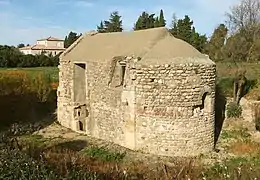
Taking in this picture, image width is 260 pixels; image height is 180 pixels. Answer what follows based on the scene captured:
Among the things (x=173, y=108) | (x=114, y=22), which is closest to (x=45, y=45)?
(x=114, y=22)

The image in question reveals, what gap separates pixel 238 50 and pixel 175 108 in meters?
16.4

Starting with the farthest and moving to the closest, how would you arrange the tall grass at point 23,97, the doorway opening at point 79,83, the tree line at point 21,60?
the tree line at point 21,60 → the tall grass at point 23,97 → the doorway opening at point 79,83

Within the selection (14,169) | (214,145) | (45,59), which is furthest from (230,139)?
(45,59)

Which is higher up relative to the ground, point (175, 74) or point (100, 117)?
point (175, 74)

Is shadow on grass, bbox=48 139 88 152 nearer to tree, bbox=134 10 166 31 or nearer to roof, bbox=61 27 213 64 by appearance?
roof, bbox=61 27 213 64

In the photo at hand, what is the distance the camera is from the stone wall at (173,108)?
1477cm

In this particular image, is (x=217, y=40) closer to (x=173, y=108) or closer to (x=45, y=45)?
(x=173, y=108)

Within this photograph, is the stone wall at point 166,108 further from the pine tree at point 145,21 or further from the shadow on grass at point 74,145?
the pine tree at point 145,21

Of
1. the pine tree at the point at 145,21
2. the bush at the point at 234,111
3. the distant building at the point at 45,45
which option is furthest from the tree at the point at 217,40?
the distant building at the point at 45,45

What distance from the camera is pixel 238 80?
2458cm

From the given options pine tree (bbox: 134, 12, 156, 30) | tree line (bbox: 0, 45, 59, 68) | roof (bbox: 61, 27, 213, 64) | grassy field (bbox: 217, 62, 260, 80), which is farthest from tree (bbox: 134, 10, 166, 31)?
roof (bbox: 61, 27, 213, 64)

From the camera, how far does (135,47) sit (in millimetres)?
17141

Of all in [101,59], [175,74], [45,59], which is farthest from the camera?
[45,59]

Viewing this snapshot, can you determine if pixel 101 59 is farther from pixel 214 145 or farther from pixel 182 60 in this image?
pixel 214 145
